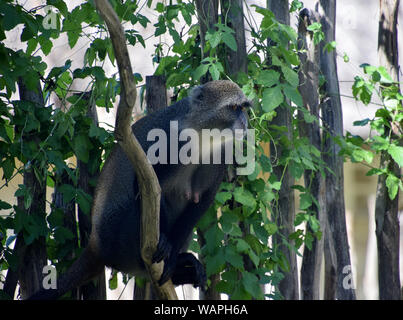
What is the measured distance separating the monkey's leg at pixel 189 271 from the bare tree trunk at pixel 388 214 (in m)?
1.51

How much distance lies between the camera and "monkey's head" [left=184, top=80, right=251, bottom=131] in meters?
3.22

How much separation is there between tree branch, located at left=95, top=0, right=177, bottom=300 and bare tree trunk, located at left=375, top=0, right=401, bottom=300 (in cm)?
180

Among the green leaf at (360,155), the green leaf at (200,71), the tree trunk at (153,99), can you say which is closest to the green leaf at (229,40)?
the green leaf at (200,71)

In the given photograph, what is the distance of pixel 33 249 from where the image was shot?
10.9ft

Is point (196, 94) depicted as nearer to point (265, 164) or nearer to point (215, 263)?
point (265, 164)

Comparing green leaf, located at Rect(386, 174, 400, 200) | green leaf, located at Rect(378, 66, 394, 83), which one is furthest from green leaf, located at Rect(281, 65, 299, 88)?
green leaf, located at Rect(386, 174, 400, 200)

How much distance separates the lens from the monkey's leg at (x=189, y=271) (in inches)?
124

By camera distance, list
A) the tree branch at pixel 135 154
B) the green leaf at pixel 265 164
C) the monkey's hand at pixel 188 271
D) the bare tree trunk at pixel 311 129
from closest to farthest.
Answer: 1. the tree branch at pixel 135 154
2. the monkey's hand at pixel 188 271
3. the green leaf at pixel 265 164
4. the bare tree trunk at pixel 311 129

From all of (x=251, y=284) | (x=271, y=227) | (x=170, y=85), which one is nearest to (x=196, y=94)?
(x=170, y=85)

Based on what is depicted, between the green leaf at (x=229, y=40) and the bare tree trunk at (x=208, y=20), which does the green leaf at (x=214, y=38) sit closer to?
the green leaf at (x=229, y=40)

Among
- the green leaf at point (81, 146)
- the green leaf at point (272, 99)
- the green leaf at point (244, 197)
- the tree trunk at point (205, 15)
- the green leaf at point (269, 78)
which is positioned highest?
the tree trunk at point (205, 15)
